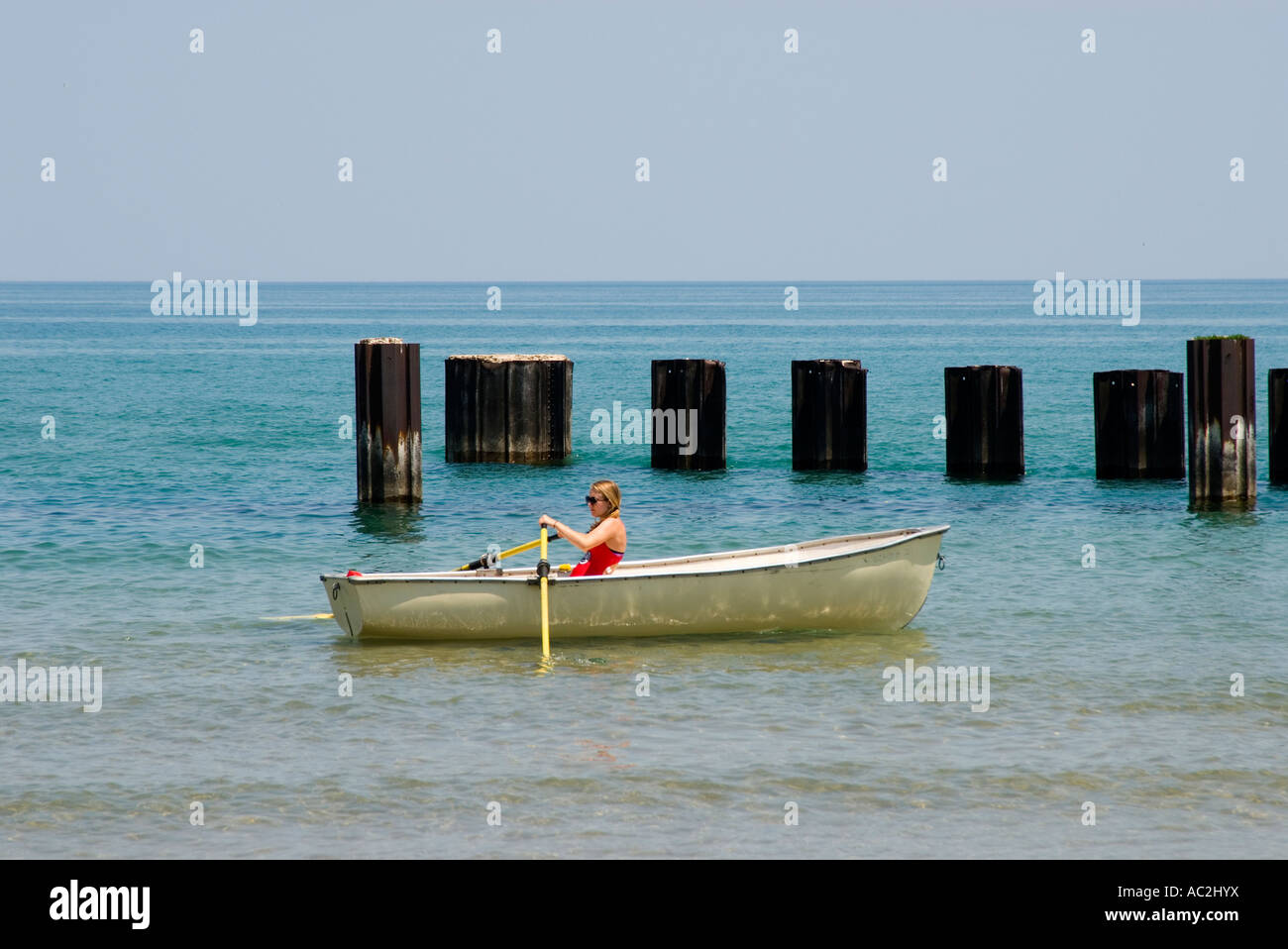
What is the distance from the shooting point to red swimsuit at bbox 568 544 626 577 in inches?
580

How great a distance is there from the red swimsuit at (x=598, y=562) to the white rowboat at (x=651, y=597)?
0.88ft

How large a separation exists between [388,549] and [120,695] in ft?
25.4

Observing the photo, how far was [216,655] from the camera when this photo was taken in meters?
14.6

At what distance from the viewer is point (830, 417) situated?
85.1 feet

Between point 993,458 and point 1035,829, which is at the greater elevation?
point 993,458

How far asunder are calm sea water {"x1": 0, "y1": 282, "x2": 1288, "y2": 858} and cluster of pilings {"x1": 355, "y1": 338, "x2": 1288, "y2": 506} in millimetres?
517

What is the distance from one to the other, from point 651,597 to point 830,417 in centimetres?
1194

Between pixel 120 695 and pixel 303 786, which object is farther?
pixel 120 695

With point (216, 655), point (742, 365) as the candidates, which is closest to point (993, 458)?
point (216, 655)

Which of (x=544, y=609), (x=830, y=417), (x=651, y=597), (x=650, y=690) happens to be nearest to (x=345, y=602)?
(x=544, y=609)

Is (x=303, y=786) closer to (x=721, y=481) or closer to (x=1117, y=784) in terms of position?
(x=1117, y=784)

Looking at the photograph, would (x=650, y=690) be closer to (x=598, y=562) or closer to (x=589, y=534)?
(x=589, y=534)

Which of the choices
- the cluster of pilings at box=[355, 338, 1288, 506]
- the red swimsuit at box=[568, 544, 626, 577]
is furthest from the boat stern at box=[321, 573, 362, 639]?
the cluster of pilings at box=[355, 338, 1288, 506]

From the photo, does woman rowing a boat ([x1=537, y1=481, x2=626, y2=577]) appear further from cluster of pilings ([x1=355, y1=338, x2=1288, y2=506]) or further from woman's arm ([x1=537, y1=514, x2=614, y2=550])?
cluster of pilings ([x1=355, y1=338, x2=1288, y2=506])
